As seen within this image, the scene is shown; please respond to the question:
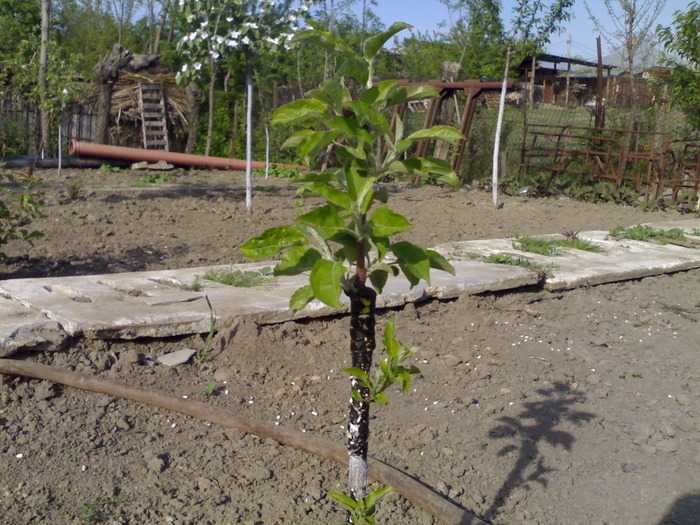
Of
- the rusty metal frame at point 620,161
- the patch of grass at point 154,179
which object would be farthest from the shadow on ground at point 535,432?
the patch of grass at point 154,179

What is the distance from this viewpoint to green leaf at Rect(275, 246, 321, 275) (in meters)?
1.63

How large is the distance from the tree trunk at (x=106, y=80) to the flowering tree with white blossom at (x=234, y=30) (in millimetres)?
6921

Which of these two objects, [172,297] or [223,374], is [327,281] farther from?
[172,297]

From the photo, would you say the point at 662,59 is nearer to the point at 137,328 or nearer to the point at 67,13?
the point at 137,328

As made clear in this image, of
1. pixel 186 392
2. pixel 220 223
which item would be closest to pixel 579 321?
pixel 186 392

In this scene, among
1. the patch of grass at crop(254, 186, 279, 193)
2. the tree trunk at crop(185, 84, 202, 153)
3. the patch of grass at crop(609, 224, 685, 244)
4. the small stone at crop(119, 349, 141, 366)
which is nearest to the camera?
the small stone at crop(119, 349, 141, 366)

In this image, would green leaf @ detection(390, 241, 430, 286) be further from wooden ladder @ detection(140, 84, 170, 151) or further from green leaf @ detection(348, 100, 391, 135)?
wooden ladder @ detection(140, 84, 170, 151)

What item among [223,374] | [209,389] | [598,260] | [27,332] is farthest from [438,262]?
[598,260]

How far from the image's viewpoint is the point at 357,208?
5.04 feet

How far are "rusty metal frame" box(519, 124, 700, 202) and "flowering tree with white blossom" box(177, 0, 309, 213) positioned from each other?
18.3 ft

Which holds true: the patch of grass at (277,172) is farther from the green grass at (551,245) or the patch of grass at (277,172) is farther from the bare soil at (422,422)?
the bare soil at (422,422)

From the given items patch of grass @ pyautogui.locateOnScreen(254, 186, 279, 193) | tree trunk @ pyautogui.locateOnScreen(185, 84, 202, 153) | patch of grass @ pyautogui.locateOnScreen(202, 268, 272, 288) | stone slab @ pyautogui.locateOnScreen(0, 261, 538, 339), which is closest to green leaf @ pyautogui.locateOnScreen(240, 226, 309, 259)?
stone slab @ pyautogui.locateOnScreen(0, 261, 538, 339)

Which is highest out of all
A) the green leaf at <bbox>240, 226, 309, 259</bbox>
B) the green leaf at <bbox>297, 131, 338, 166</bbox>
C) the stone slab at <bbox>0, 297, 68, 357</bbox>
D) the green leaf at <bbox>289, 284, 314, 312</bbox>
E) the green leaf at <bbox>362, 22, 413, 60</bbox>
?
the green leaf at <bbox>362, 22, 413, 60</bbox>

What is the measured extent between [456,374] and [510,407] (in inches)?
17.0
